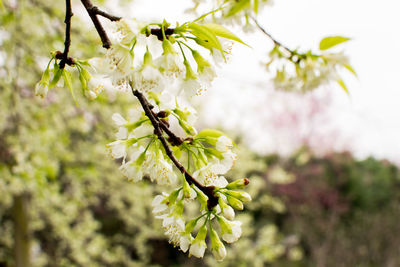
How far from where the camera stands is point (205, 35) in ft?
2.15

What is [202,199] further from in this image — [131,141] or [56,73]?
[56,73]

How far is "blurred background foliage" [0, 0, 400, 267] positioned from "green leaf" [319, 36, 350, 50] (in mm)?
645

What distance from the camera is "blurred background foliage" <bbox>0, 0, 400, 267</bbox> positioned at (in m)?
3.39

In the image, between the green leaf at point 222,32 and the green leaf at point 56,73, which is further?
the green leaf at point 56,73

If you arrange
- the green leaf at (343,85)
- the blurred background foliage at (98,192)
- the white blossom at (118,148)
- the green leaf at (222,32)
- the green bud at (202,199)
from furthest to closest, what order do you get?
the blurred background foliage at (98,192) → the green leaf at (343,85) → the white blossom at (118,148) → the green bud at (202,199) → the green leaf at (222,32)

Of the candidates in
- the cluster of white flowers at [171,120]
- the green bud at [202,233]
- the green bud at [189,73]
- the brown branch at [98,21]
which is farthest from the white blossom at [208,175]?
the brown branch at [98,21]

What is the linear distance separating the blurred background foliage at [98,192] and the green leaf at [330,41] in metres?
0.64

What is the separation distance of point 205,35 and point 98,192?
6.22m

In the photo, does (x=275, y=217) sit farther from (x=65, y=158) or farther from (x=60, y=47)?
(x=60, y=47)

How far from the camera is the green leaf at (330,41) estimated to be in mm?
881

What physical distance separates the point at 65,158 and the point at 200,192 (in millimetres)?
3826

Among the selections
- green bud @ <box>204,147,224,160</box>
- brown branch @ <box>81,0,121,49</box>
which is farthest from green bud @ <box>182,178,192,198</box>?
brown branch @ <box>81,0,121,49</box>

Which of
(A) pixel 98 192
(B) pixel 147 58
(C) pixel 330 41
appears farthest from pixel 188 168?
(A) pixel 98 192

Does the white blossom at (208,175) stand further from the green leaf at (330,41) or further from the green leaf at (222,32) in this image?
the green leaf at (330,41)
